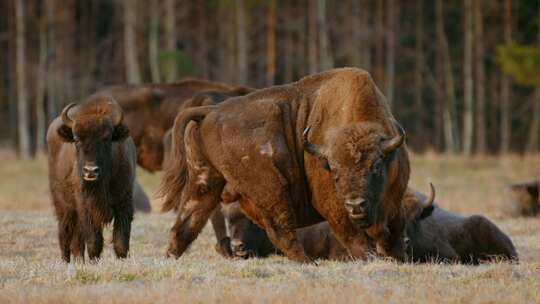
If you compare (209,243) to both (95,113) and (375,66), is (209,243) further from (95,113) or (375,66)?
(375,66)

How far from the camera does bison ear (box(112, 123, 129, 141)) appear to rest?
1255 cm

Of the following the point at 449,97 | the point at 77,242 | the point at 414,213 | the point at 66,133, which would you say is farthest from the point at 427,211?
the point at 449,97

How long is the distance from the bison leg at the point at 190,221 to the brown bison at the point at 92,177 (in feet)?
2.59

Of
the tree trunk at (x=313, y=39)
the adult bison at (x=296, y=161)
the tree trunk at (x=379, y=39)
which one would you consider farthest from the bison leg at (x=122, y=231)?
the tree trunk at (x=379, y=39)

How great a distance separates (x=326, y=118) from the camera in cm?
1187

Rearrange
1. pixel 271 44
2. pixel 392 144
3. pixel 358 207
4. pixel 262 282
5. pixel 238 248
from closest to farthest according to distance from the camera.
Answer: pixel 262 282, pixel 358 207, pixel 392 144, pixel 238 248, pixel 271 44

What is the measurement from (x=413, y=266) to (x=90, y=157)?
3944mm

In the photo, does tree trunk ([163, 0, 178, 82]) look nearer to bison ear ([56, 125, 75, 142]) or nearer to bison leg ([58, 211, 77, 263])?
bison leg ([58, 211, 77, 263])

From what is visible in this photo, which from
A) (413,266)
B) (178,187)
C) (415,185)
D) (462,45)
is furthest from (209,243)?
(462,45)

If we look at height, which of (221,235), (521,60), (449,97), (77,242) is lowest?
(449,97)

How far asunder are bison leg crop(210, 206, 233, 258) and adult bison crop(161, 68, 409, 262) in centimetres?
198

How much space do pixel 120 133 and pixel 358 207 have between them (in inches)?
135

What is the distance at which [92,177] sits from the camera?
1191 centimetres

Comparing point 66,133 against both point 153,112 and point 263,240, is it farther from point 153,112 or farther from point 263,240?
point 153,112
